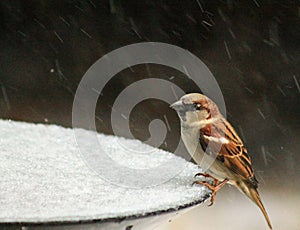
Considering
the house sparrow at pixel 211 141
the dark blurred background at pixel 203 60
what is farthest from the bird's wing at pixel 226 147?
the dark blurred background at pixel 203 60

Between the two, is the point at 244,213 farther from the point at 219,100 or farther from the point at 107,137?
the point at 107,137

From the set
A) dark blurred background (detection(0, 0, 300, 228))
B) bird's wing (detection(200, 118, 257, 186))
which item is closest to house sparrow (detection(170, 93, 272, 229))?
bird's wing (detection(200, 118, 257, 186))

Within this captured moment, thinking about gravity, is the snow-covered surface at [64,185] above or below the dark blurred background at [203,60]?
above

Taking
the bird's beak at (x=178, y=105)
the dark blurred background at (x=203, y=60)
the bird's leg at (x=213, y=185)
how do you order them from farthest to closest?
the dark blurred background at (x=203, y=60)
the bird's beak at (x=178, y=105)
the bird's leg at (x=213, y=185)

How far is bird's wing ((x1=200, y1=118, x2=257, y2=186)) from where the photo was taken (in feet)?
5.25

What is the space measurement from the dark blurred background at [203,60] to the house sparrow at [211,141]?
7.24ft

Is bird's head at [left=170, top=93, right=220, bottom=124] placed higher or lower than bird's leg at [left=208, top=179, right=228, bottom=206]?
higher

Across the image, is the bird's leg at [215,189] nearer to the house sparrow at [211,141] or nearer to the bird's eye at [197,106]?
the house sparrow at [211,141]

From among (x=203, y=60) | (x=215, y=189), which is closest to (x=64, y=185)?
(x=215, y=189)

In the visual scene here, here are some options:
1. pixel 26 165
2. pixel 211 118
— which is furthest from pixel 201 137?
pixel 26 165

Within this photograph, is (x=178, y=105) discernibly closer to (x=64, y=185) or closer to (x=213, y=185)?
(x=213, y=185)

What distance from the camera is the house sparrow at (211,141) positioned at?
1601 mm

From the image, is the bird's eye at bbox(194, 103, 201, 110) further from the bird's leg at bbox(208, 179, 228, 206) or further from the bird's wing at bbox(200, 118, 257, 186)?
the bird's leg at bbox(208, 179, 228, 206)

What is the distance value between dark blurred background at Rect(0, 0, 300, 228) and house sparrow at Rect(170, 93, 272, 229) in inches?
86.8
